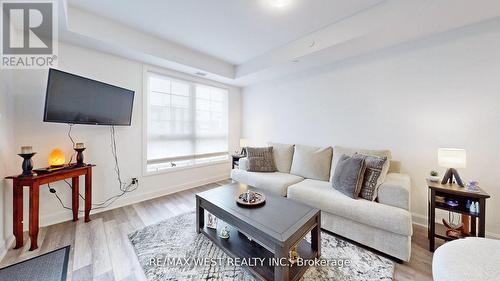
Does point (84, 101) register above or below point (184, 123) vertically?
above

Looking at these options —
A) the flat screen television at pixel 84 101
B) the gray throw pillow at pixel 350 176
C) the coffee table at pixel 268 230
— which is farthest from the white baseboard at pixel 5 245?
the gray throw pillow at pixel 350 176

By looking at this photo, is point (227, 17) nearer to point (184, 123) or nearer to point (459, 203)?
point (184, 123)

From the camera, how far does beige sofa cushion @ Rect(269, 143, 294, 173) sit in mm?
3191

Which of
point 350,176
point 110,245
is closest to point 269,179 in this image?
point 350,176

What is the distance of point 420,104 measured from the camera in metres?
2.30

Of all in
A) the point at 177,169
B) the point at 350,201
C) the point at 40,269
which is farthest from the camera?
the point at 177,169

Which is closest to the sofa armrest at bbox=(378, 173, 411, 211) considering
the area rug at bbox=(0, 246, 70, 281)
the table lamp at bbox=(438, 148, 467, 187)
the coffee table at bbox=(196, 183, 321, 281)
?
the table lamp at bbox=(438, 148, 467, 187)

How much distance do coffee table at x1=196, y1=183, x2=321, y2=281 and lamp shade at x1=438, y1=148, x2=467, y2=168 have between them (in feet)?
4.72

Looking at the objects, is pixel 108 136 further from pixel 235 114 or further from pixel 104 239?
pixel 235 114

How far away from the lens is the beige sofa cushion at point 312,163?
2723 mm

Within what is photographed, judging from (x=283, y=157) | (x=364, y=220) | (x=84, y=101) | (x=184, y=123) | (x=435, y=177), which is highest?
(x=84, y=101)

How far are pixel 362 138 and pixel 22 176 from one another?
4.01 metres

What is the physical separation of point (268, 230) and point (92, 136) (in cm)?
272

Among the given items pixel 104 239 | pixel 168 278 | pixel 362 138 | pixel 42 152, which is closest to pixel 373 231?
pixel 362 138
